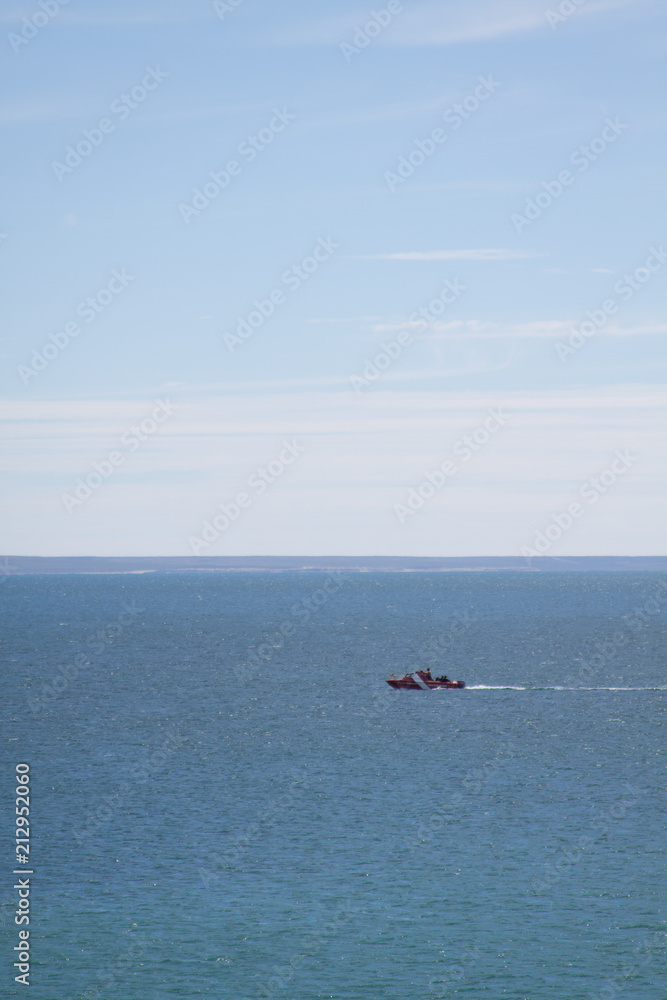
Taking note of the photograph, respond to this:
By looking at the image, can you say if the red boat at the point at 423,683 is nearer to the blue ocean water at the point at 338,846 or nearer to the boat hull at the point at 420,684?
the boat hull at the point at 420,684

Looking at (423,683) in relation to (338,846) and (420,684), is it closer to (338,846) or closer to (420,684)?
(420,684)

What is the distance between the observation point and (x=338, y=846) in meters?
54.2

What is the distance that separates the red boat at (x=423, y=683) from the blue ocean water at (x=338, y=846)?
13.5ft

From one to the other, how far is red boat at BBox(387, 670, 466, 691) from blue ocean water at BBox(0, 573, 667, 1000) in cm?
410

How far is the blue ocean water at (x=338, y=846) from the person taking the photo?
39.9 metres

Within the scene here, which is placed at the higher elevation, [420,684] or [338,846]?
[420,684]

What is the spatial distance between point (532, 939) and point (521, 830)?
583 inches

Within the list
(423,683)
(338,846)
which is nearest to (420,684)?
(423,683)

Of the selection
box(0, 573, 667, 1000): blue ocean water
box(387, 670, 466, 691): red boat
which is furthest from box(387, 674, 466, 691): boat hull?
box(0, 573, 667, 1000): blue ocean water

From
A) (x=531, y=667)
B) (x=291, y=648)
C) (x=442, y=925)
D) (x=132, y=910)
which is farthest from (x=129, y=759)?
(x=291, y=648)

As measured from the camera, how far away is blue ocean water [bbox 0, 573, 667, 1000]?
131 ft

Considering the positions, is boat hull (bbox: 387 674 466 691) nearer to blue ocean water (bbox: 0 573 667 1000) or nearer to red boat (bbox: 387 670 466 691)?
red boat (bbox: 387 670 466 691)

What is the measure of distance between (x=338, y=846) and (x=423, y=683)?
63.0m

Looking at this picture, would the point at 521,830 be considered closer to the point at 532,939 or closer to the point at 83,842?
the point at 532,939
